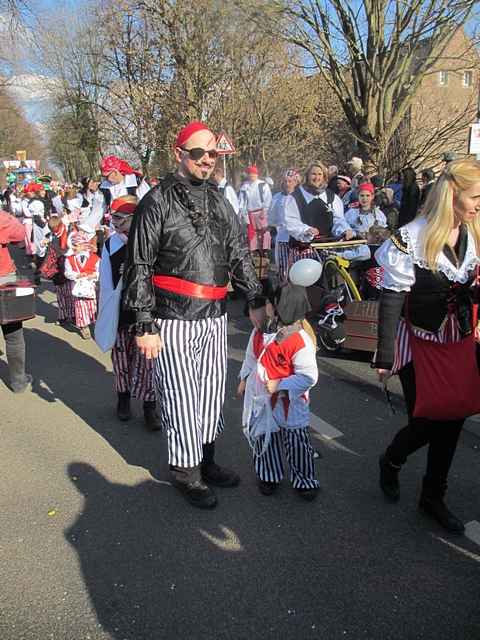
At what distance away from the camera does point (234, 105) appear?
2000 centimetres

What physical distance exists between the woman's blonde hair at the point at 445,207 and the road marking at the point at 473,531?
138 centimetres

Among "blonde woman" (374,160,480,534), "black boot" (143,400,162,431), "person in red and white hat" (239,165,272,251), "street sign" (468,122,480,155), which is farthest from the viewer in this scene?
"person in red and white hat" (239,165,272,251)

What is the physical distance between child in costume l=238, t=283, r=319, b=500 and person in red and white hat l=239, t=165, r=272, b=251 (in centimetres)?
678

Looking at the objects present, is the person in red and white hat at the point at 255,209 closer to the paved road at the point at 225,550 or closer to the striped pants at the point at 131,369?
the striped pants at the point at 131,369

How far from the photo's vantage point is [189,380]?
3016 millimetres

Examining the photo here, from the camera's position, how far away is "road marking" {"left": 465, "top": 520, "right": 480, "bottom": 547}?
9.03ft

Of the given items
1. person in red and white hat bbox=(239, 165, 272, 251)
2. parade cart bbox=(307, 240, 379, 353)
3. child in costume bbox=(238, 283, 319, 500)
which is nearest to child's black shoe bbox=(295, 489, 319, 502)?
child in costume bbox=(238, 283, 319, 500)

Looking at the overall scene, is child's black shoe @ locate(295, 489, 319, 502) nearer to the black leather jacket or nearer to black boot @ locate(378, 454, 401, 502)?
black boot @ locate(378, 454, 401, 502)

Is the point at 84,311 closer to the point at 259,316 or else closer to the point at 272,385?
the point at 259,316

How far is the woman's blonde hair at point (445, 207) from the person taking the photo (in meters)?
A: 2.36

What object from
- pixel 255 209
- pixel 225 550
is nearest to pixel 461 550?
pixel 225 550

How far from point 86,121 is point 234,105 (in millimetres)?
12009

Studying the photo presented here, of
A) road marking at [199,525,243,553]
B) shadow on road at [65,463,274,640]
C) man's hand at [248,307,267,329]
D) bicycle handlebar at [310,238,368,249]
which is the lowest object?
shadow on road at [65,463,274,640]

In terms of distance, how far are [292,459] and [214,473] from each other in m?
0.51
